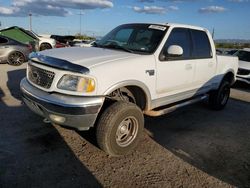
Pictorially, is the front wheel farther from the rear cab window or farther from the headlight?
the rear cab window

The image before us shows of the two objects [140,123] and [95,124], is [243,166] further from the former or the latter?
[95,124]

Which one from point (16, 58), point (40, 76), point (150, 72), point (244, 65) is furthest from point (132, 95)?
point (16, 58)

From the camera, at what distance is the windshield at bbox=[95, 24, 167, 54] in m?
4.45

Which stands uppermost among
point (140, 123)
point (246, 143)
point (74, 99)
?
point (74, 99)

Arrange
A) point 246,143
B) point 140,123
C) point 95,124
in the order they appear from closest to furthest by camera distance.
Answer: point 95,124
point 140,123
point 246,143

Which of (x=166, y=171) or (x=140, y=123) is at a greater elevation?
(x=140, y=123)

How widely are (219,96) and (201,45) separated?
1634 mm

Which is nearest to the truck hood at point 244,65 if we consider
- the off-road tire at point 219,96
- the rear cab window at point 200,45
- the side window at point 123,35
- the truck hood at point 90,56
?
the off-road tire at point 219,96

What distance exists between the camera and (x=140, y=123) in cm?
407

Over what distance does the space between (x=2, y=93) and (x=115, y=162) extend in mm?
4408

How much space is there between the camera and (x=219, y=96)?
6.46m

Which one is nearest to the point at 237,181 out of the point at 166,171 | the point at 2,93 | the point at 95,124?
the point at 166,171

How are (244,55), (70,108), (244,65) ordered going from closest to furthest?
(70,108) < (244,65) < (244,55)

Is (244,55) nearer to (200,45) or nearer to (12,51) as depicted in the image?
(200,45)
